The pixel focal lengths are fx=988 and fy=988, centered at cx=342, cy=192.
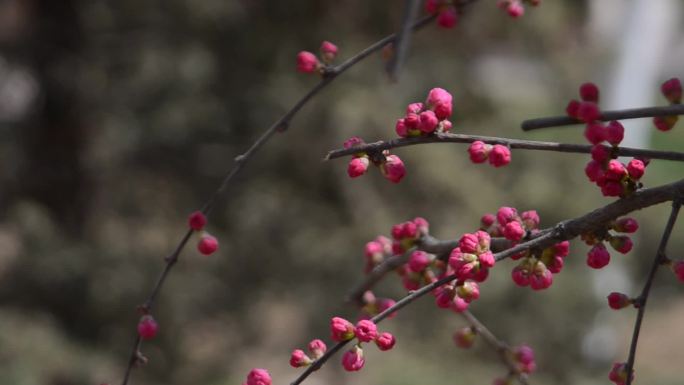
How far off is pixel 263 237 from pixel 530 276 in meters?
2.97

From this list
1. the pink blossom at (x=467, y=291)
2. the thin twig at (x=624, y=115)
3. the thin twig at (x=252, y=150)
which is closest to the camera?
the thin twig at (x=624, y=115)

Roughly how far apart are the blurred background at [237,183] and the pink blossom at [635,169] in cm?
262

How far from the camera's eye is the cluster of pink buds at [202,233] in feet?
3.01

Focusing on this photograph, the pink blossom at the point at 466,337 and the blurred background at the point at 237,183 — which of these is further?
the blurred background at the point at 237,183

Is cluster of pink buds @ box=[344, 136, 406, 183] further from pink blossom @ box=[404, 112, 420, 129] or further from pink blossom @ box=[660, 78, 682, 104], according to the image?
pink blossom @ box=[660, 78, 682, 104]

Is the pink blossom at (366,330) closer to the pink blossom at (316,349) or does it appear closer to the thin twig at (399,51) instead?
the pink blossom at (316,349)

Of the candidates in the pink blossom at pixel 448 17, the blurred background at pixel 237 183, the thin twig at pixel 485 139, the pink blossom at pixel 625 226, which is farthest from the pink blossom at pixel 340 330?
the blurred background at pixel 237 183

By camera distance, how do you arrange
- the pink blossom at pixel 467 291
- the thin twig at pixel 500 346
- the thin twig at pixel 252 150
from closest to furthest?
the pink blossom at pixel 467 291
the thin twig at pixel 252 150
the thin twig at pixel 500 346

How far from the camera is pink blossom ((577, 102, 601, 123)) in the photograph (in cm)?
67

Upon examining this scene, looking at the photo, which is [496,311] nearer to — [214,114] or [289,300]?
[289,300]

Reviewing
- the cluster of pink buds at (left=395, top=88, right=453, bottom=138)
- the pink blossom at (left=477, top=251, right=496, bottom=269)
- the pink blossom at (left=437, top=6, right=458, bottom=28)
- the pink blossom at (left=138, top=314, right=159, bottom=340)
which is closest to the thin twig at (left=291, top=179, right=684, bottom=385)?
the pink blossom at (left=477, top=251, right=496, bottom=269)

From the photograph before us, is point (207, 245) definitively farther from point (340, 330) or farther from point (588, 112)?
point (588, 112)

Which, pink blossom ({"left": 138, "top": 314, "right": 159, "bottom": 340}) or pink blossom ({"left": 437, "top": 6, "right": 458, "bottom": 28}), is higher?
pink blossom ({"left": 437, "top": 6, "right": 458, "bottom": 28})

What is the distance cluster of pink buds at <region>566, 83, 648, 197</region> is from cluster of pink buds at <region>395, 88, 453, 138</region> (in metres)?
0.09
